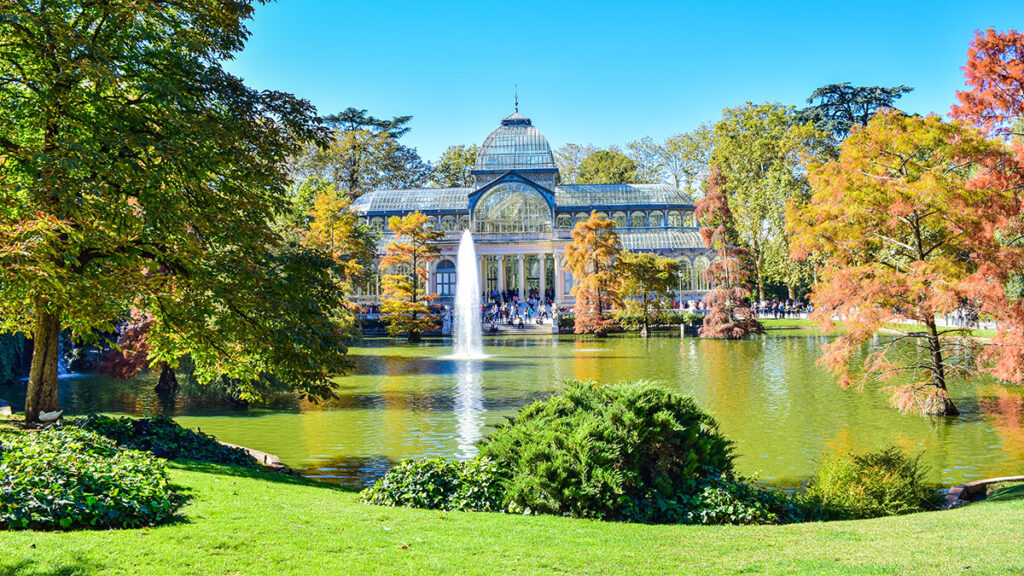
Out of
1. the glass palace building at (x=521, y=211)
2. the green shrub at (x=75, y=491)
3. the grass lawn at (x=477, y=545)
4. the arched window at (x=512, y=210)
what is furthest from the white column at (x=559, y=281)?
the green shrub at (x=75, y=491)

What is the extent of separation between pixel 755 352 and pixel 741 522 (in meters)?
21.8

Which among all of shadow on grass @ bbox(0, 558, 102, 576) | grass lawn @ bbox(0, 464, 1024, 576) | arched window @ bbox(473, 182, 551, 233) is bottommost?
grass lawn @ bbox(0, 464, 1024, 576)

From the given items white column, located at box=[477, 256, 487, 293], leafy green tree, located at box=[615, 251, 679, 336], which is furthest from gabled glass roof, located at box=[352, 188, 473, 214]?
leafy green tree, located at box=[615, 251, 679, 336]

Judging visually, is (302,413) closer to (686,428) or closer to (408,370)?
(408,370)

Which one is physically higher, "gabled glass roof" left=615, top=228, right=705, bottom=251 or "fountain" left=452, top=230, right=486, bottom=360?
"gabled glass roof" left=615, top=228, right=705, bottom=251

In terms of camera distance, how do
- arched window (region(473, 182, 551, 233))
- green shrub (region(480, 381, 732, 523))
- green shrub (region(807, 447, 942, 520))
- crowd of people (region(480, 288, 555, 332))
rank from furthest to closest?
arched window (region(473, 182, 551, 233)) → crowd of people (region(480, 288, 555, 332)) → green shrub (region(807, 447, 942, 520)) → green shrub (region(480, 381, 732, 523))

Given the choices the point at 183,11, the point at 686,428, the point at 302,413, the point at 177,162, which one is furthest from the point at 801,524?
the point at 302,413

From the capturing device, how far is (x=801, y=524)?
685cm

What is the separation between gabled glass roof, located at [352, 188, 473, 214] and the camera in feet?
177

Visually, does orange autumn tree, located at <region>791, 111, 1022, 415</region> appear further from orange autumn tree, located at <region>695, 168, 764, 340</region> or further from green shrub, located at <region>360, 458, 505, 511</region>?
orange autumn tree, located at <region>695, 168, 764, 340</region>

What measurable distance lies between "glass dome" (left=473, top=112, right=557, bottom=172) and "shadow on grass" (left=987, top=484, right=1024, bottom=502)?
154ft

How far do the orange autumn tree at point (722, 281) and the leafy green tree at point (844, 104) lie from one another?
19792 millimetres

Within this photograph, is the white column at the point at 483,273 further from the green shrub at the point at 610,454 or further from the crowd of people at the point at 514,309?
the green shrub at the point at 610,454

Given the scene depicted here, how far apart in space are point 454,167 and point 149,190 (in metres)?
62.4
